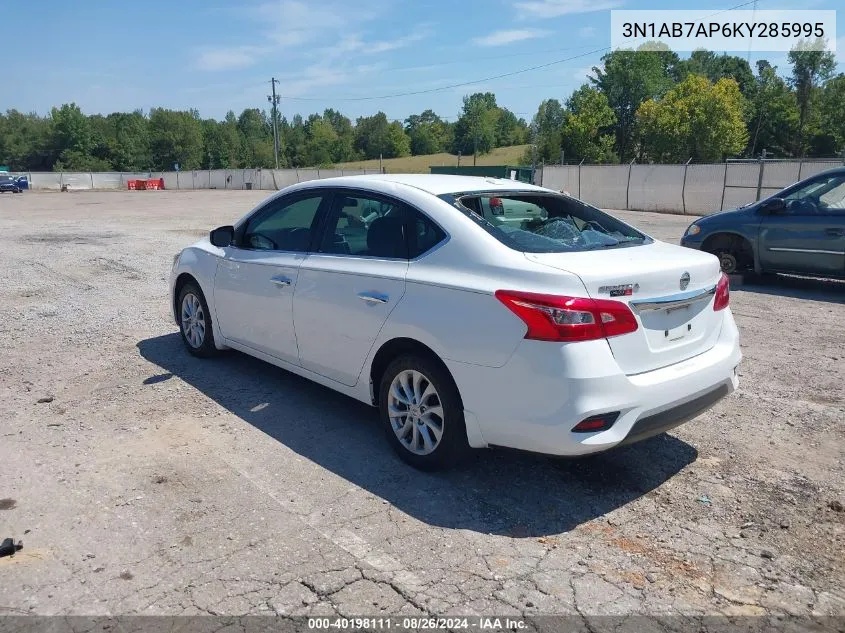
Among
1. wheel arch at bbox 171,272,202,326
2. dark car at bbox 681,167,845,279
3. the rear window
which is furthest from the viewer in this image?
dark car at bbox 681,167,845,279

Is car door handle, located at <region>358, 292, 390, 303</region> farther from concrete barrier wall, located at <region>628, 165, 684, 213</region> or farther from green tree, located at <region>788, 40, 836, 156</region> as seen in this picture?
green tree, located at <region>788, 40, 836, 156</region>

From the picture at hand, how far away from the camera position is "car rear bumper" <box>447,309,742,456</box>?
3219mm


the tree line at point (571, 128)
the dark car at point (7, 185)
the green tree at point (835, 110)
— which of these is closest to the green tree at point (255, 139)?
the tree line at point (571, 128)

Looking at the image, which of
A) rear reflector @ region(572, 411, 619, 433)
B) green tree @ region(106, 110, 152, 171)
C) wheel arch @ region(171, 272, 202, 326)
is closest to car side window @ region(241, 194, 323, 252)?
wheel arch @ region(171, 272, 202, 326)

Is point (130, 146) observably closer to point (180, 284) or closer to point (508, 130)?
point (508, 130)

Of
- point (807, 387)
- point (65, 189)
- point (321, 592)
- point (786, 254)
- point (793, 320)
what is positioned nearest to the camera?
point (321, 592)

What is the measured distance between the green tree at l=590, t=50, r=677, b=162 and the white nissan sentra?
84802 millimetres

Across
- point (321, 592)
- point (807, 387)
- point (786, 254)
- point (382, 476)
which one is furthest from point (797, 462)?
point (786, 254)

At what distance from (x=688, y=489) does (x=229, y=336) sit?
3.65 metres

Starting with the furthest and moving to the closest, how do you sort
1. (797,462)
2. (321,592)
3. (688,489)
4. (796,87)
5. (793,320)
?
1. (796,87)
2. (793,320)
3. (797,462)
4. (688,489)
5. (321,592)

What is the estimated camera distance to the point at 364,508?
11.8 ft

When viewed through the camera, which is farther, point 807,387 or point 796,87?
point 796,87

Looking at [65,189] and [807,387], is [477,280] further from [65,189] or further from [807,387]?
[65,189]

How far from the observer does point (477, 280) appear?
3.54 meters
